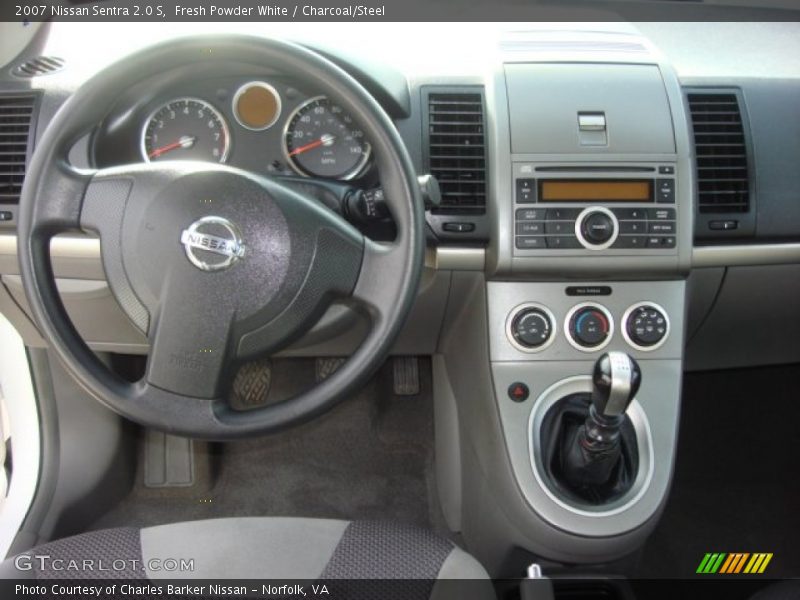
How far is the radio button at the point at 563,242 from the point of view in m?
1.43

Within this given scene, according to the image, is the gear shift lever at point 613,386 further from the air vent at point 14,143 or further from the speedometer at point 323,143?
the air vent at point 14,143

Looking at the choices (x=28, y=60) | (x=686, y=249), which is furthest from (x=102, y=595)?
(x=686, y=249)

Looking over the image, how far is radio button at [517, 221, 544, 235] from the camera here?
1.42m

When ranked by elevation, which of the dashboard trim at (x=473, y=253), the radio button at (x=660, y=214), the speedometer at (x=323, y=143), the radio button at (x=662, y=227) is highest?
the speedometer at (x=323, y=143)

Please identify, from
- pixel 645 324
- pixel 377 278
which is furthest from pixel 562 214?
pixel 377 278

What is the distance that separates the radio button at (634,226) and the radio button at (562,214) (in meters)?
0.08

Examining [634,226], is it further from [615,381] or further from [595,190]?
[615,381]

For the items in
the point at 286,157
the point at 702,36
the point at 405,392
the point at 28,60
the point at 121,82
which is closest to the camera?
the point at 121,82

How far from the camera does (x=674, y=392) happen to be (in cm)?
150

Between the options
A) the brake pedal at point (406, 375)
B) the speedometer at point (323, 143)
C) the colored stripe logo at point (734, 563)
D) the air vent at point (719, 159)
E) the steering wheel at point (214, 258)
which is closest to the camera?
the steering wheel at point (214, 258)

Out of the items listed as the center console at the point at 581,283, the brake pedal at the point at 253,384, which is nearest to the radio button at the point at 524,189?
the center console at the point at 581,283

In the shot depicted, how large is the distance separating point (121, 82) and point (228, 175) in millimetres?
182

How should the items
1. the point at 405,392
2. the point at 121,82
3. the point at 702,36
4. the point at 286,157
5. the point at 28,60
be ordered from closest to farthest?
the point at 121,82 < the point at 286,157 < the point at 28,60 < the point at 702,36 < the point at 405,392

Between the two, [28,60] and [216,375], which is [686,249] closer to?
[216,375]
